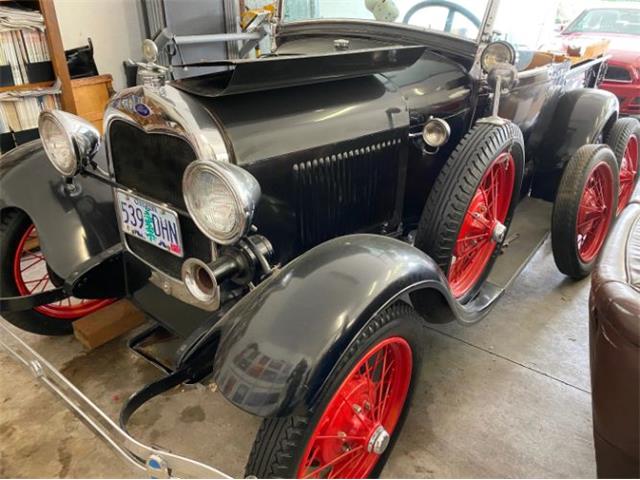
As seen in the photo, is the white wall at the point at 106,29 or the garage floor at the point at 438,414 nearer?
the garage floor at the point at 438,414

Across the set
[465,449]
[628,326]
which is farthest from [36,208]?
[628,326]

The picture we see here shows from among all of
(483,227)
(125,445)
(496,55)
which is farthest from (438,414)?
(496,55)

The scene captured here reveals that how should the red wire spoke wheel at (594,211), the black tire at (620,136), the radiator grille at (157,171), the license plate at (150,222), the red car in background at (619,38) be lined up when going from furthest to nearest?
the red car in background at (619,38), the black tire at (620,136), the red wire spoke wheel at (594,211), the license plate at (150,222), the radiator grille at (157,171)

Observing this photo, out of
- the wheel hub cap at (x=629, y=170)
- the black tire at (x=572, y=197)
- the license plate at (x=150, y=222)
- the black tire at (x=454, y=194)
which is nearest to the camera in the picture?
the license plate at (x=150, y=222)

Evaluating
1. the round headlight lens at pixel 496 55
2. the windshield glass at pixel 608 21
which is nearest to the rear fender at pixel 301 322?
the round headlight lens at pixel 496 55

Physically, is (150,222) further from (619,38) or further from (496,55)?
(619,38)

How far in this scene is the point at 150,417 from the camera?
1.99 metres

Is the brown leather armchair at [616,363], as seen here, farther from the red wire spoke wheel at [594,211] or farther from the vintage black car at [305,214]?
the red wire spoke wheel at [594,211]

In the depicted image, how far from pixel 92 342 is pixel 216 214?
1.36 metres

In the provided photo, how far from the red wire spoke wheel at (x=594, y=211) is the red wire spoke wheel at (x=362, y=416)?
1.54 metres

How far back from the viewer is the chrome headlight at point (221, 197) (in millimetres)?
1264

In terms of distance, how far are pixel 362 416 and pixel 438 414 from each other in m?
0.66

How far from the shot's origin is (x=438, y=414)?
199cm

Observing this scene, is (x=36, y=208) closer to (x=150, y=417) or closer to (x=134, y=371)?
(x=134, y=371)
